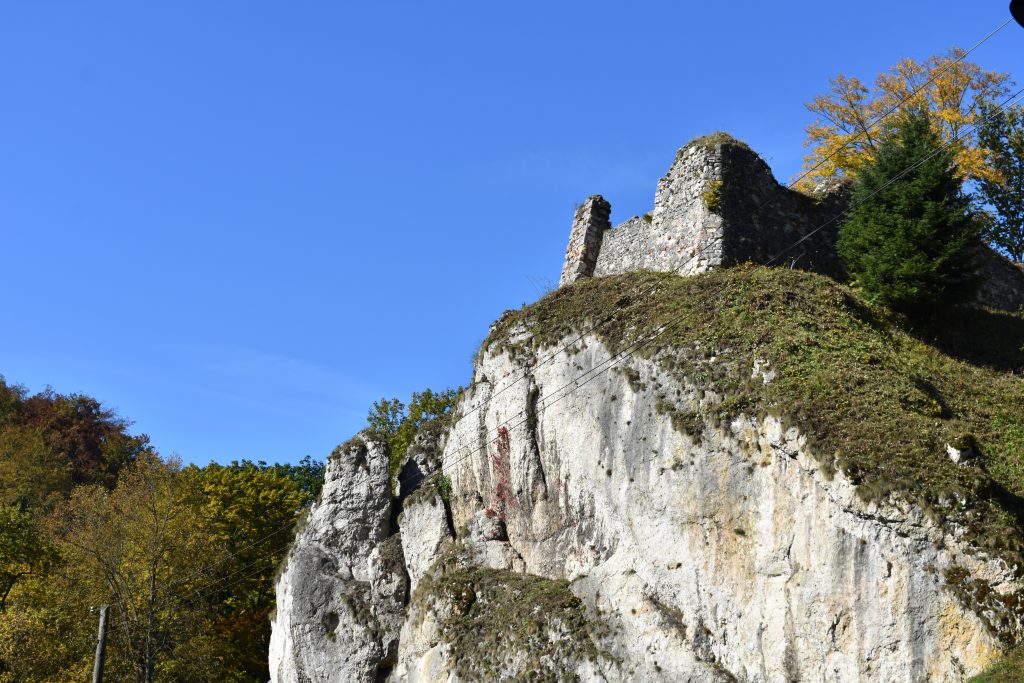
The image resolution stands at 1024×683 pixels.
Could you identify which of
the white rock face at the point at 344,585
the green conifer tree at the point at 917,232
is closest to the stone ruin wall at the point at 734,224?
the green conifer tree at the point at 917,232

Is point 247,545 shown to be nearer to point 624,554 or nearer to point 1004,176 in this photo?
point 624,554

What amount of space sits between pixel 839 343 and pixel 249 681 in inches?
819

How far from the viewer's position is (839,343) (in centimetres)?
1833

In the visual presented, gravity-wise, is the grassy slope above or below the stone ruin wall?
below

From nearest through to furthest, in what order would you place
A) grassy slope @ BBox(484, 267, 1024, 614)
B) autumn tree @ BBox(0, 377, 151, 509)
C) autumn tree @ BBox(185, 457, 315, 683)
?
grassy slope @ BBox(484, 267, 1024, 614)
autumn tree @ BBox(185, 457, 315, 683)
autumn tree @ BBox(0, 377, 151, 509)

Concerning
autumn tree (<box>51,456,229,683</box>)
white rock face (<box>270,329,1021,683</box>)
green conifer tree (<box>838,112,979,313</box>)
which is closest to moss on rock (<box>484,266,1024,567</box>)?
white rock face (<box>270,329,1021,683</box>)

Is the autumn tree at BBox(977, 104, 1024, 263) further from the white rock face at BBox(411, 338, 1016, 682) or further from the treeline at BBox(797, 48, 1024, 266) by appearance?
the white rock face at BBox(411, 338, 1016, 682)

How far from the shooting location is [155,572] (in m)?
28.9

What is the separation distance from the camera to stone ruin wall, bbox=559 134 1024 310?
23547mm

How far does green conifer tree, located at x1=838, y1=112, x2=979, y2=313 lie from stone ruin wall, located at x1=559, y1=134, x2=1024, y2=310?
249cm

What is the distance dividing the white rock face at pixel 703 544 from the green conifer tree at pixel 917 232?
469cm

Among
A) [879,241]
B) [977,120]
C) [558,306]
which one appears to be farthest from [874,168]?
[977,120]

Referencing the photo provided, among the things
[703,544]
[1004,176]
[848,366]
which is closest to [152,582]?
[703,544]

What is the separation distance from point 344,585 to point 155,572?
7.23m
